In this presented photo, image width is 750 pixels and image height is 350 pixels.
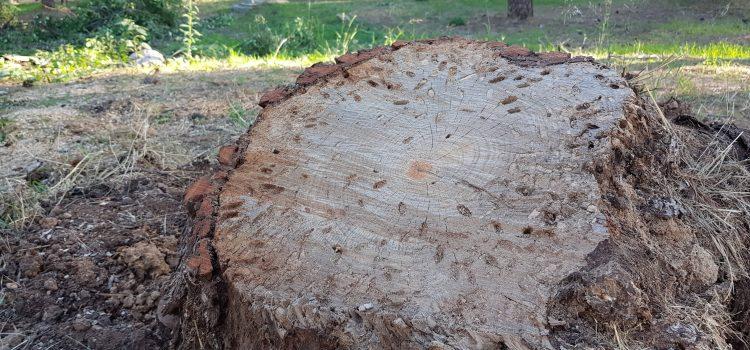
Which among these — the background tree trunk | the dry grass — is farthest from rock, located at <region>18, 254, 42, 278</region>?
the background tree trunk

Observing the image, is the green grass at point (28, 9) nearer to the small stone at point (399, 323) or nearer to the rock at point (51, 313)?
the rock at point (51, 313)

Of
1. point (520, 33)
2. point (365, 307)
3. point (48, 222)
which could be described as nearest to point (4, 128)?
point (48, 222)

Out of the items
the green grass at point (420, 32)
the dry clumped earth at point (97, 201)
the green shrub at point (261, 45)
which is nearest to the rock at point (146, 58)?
the green grass at point (420, 32)

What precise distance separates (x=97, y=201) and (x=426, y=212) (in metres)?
1.91

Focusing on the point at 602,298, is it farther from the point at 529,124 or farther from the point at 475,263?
the point at 529,124

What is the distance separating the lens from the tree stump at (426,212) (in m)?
1.33

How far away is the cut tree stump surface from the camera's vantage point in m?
1.34

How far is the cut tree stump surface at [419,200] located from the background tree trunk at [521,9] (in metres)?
7.71

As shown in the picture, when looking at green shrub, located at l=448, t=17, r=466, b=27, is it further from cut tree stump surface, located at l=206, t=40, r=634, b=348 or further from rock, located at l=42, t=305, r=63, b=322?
rock, located at l=42, t=305, r=63, b=322

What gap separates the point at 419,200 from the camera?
1.60 metres

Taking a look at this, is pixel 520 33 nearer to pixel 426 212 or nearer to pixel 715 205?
pixel 715 205

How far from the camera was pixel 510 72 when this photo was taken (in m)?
1.99

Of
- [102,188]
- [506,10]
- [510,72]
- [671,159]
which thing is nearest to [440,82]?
[510,72]

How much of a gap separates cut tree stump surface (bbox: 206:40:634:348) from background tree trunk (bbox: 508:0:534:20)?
7713 mm
